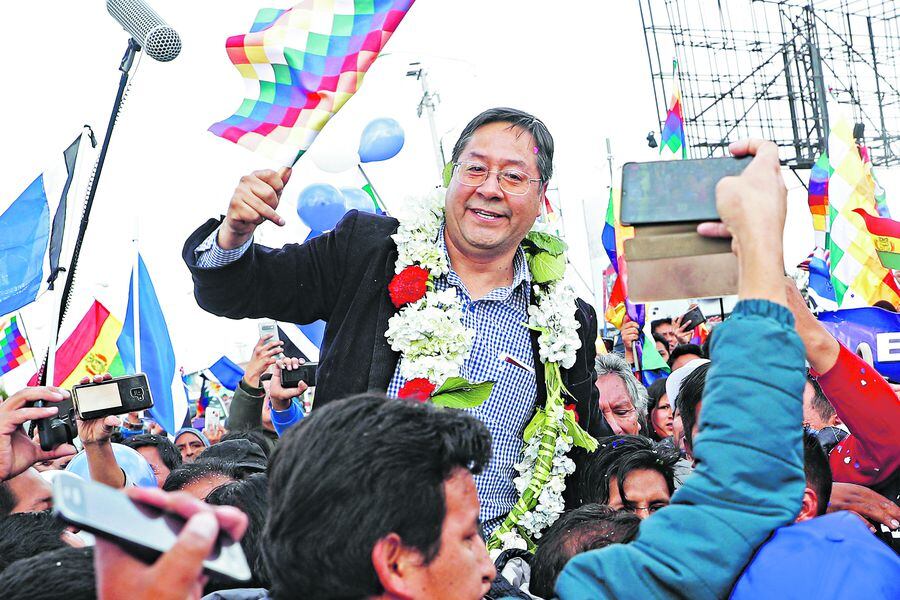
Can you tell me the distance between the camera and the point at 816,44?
2122 cm

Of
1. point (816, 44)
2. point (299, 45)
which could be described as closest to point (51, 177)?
point (299, 45)

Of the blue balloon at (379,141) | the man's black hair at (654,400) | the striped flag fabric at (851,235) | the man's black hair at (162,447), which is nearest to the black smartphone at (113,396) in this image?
the man's black hair at (162,447)

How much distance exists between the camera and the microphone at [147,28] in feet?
17.2

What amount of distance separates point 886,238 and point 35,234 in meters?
5.66

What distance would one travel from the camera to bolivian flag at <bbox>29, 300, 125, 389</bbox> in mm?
7645

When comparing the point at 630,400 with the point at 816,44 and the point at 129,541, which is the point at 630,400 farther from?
the point at 816,44

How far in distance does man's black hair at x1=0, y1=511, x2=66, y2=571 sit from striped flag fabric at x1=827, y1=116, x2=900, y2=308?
5.49m

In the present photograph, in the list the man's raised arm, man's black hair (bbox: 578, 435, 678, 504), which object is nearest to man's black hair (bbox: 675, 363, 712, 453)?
man's black hair (bbox: 578, 435, 678, 504)

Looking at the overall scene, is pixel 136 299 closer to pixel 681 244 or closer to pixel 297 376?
pixel 297 376

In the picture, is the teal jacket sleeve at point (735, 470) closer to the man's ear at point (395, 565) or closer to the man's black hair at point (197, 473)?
the man's ear at point (395, 565)

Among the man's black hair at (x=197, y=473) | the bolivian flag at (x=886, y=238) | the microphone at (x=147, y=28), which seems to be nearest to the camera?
the man's black hair at (x=197, y=473)

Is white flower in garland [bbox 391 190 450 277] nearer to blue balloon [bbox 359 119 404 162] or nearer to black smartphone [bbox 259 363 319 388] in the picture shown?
black smartphone [bbox 259 363 319 388]

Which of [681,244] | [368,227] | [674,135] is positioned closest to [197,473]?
[368,227]

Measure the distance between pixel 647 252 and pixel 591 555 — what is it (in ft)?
1.74
